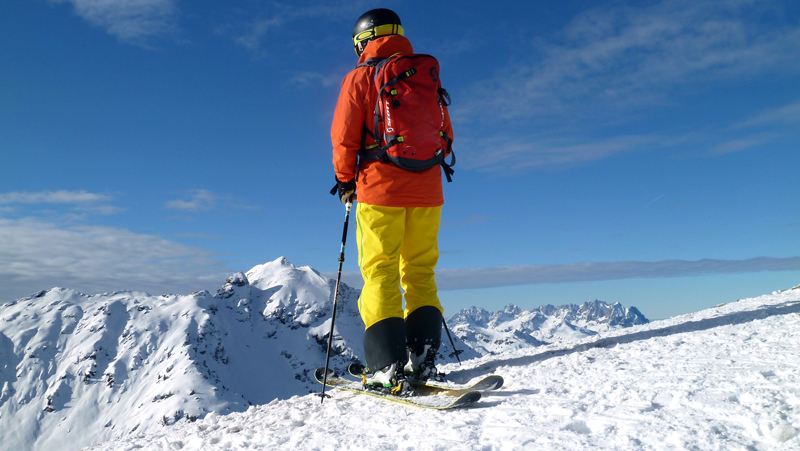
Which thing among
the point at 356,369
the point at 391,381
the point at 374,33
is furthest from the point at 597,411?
the point at 374,33

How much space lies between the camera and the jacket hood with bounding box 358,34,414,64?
4707 millimetres

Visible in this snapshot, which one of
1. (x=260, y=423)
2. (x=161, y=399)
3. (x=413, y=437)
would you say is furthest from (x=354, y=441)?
(x=161, y=399)

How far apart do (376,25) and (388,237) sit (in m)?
2.46

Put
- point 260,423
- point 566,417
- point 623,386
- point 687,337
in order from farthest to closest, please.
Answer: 1. point 687,337
2. point 260,423
3. point 623,386
4. point 566,417

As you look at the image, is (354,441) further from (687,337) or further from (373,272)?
(687,337)

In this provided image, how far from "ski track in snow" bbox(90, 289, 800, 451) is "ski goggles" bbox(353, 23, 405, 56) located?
3858 millimetres

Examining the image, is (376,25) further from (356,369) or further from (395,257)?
(356,369)

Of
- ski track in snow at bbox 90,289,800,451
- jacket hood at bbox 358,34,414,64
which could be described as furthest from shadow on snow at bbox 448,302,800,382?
jacket hood at bbox 358,34,414,64

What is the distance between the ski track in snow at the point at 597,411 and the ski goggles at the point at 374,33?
3.86 metres

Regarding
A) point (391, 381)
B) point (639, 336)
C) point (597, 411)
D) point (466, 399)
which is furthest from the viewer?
point (639, 336)

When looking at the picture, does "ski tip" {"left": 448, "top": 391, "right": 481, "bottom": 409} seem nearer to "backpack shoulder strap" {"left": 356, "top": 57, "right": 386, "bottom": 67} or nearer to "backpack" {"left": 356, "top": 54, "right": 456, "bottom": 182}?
"backpack" {"left": 356, "top": 54, "right": 456, "bottom": 182}

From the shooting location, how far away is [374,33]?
16.2ft

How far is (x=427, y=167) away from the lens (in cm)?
448

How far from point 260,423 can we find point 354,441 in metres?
1.22
